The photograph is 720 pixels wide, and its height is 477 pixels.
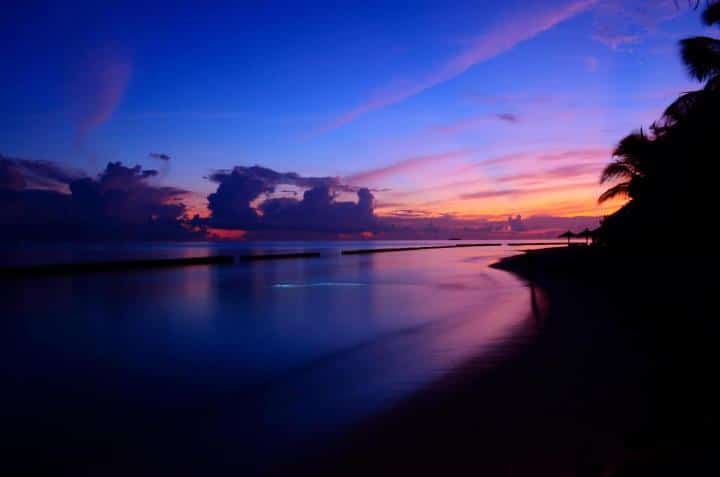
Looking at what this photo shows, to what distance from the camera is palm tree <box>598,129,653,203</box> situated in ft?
115

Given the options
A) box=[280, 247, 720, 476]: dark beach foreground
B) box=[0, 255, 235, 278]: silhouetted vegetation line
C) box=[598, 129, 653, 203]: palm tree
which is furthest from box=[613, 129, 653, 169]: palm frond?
box=[0, 255, 235, 278]: silhouetted vegetation line

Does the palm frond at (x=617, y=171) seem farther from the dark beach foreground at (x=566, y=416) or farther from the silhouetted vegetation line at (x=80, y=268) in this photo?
the silhouetted vegetation line at (x=80, y=268)

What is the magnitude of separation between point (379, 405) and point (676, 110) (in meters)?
31.3

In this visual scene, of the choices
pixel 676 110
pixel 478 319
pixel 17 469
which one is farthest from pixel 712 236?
pixel 17 469

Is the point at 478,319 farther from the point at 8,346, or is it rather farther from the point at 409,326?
the point at 8,346

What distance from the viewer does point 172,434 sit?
5.34 metres

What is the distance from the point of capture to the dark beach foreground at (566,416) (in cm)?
396

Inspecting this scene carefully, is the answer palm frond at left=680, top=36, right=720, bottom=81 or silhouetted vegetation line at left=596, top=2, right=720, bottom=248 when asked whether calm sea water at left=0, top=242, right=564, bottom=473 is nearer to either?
silhouetted vegetation line at left=596, top=2, right=720, bottom=248

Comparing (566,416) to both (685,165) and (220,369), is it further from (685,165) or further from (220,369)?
(685,165)

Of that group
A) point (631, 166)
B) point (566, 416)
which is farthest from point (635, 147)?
point (566, 416)

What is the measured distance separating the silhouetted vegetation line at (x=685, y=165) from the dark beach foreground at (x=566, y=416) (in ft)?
54.8

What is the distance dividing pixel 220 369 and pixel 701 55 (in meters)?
26.4

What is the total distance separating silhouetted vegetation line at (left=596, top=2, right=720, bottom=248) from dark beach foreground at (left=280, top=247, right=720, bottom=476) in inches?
657

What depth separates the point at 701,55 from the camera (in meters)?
21.6
